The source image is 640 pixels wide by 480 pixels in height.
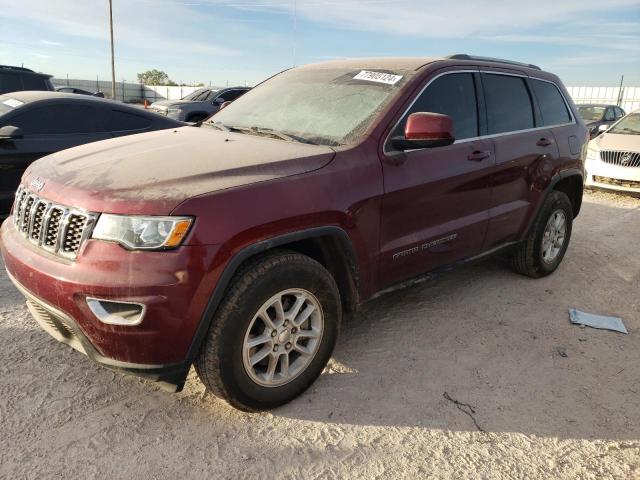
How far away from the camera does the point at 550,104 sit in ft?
15.4

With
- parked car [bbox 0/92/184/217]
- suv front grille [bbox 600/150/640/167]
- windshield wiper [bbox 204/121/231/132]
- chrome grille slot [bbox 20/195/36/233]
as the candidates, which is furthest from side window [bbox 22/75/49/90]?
suv front grille [bbox 600/150/640/167]

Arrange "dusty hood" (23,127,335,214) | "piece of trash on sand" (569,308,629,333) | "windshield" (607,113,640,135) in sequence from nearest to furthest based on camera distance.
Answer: "dusty hood" (23,127,335,214)
"piece of trash on sand" (569,308,629,333)
"windshield" (607,113,640,135)

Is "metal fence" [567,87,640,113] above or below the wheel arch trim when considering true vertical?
above

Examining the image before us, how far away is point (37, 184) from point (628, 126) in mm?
10320

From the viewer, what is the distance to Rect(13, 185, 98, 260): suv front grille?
7.55 feet

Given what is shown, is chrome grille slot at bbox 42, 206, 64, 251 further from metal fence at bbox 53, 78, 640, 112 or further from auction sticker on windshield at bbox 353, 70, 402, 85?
metal fence at bbox 53, 78, 640, 112

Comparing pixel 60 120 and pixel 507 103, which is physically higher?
pixel 507 103

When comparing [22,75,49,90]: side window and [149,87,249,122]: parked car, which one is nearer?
[22,75,49,90]: side window

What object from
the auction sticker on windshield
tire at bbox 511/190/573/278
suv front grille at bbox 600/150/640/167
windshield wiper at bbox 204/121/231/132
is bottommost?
tire at bbox 511/190/573/278

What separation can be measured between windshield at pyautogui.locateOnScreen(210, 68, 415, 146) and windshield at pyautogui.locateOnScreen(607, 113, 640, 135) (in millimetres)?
8076

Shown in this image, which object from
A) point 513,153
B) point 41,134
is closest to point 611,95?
point 513,153

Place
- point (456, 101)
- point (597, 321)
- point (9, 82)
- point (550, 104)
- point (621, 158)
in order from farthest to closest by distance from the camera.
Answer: point (9, 82), point (621, 158), point (550, 104), point (597, 321), point (456, 101)

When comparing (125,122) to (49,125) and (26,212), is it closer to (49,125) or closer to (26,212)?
(49,125)

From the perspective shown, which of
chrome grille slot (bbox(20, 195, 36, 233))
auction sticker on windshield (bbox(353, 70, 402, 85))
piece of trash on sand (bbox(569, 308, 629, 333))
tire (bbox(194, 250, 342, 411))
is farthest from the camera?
piece of trash on sand (bbox(569, 308, 629, 333))
